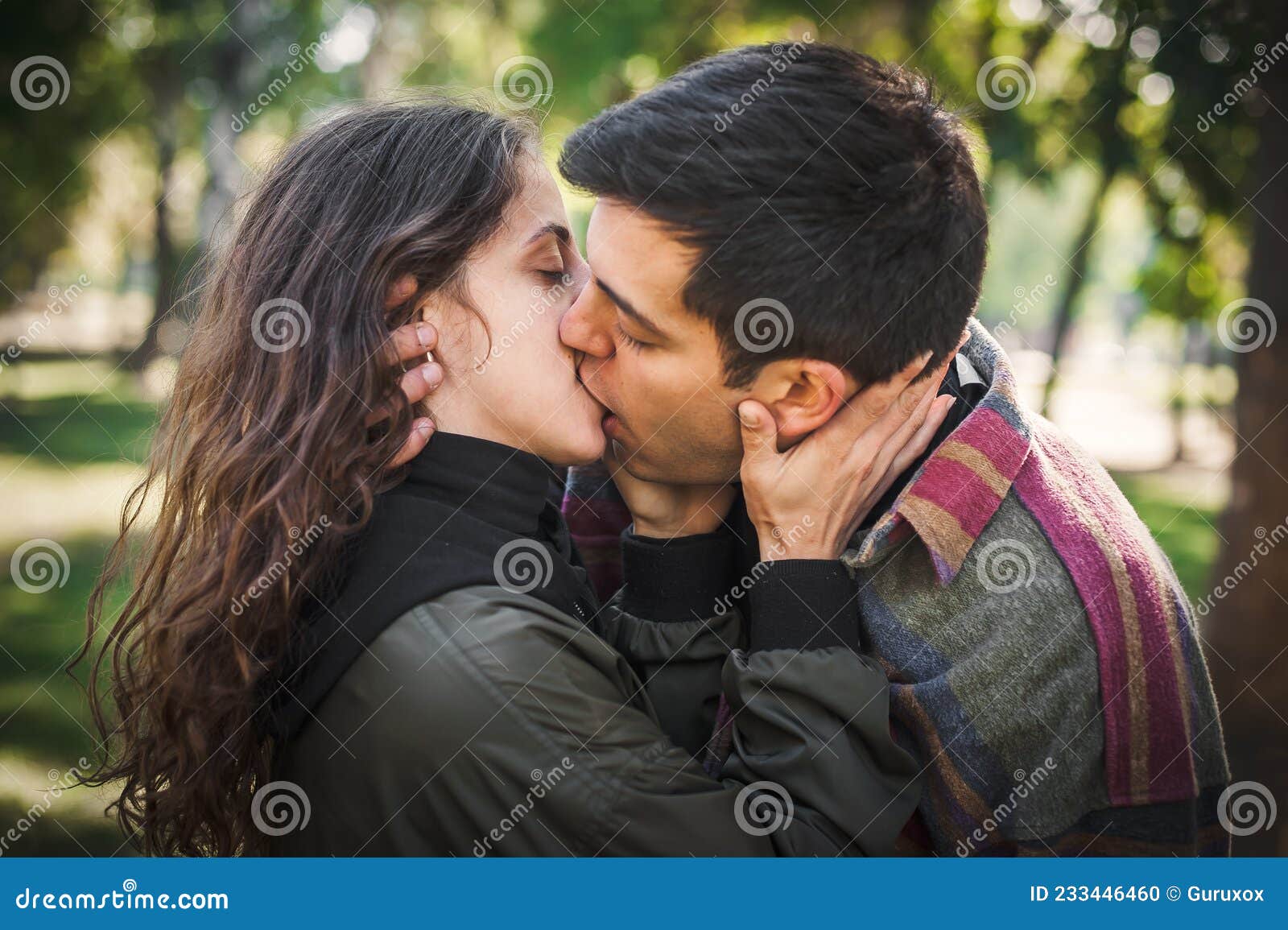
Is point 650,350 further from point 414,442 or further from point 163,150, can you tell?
point 163,150

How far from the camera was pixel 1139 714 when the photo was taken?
6.83ft

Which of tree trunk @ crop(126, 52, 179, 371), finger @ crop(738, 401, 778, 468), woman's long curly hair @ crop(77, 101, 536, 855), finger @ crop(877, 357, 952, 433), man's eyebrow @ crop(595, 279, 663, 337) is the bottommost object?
Result: tree trunk @ crop(126, 52, 179, 371)

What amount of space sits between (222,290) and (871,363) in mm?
1462

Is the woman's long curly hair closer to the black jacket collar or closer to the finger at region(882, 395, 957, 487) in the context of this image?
the black jacket collar

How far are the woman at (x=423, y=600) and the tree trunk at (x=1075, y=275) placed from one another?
3623mm

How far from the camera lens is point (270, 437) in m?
2.08

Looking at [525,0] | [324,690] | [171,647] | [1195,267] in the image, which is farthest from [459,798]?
[525,0]

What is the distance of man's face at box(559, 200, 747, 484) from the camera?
7.25 feet

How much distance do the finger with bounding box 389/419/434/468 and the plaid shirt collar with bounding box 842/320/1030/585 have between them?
0.91 metres

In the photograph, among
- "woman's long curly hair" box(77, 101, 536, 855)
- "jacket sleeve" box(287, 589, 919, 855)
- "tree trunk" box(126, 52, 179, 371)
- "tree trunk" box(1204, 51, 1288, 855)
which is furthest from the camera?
"tree trunk" box(126, 52, 179, 371)

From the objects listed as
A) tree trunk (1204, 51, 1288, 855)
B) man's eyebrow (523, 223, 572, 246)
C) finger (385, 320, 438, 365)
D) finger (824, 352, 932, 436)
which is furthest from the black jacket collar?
tree trunk (1204, 51, 1288, 855)

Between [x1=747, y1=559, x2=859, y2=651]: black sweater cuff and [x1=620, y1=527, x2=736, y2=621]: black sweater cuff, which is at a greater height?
[x1=747, y1=559, x2=859, y2=651]: black sweater cuff

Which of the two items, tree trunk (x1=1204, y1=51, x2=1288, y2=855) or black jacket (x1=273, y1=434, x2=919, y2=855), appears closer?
black jacket (x1=273, y1=434, x2=919, y2=855)

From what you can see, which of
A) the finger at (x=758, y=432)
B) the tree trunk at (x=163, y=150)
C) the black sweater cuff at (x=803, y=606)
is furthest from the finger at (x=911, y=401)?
the tree trunk at (x=163, y=150)
